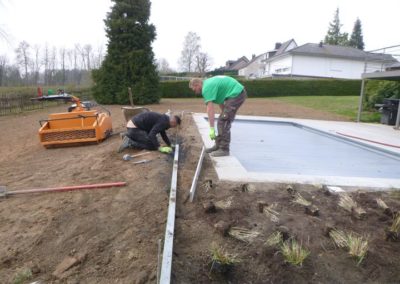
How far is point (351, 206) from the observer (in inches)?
101

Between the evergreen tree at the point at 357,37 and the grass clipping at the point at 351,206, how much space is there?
55241 mm

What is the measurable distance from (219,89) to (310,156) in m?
1.95

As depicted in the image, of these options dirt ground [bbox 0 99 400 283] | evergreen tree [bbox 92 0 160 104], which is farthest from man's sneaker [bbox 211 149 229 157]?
evergreen tree [bbox 92 0 160 104]

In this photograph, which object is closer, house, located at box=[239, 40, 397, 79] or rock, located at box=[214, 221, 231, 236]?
rock, located at box=[214, 221, 231, 236]

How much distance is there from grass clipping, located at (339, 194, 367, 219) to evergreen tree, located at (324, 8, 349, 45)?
53.2 m

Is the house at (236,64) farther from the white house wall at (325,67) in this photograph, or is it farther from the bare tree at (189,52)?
the white house wall at (325,67)

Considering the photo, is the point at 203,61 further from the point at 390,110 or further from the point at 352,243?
the point at 352,243

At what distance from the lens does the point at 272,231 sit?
2201mm

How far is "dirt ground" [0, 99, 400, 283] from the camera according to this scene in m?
1.80

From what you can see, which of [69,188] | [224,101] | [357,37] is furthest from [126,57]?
[357,37]

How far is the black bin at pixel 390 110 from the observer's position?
9.58 meters

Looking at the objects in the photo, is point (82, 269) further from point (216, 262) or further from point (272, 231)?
point (272, 231)

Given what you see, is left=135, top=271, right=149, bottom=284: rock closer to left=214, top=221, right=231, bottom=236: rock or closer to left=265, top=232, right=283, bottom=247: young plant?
left=214, top=221, right=231, bottom=236: rock

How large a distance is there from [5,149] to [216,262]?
19.2 ft
